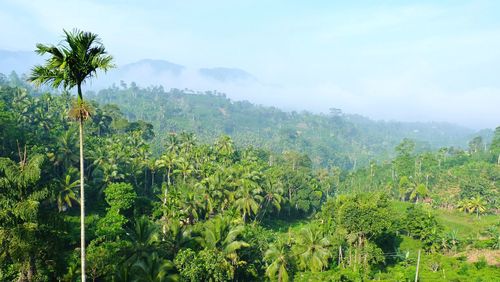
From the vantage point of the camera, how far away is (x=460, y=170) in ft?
322

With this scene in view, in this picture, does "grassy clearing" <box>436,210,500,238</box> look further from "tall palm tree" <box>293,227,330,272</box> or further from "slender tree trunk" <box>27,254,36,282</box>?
"slender tree trunk" <box>27,254,36,282</box>

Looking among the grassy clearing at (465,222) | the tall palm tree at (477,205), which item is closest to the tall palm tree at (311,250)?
the grassy clearing at (465,222)

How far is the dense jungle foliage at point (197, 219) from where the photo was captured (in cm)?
2624

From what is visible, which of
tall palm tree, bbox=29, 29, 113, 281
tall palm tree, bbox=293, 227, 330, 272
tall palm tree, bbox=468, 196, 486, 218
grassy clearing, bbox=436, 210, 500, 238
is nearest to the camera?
tall palm tree, bbox=29, 29, 113, 281

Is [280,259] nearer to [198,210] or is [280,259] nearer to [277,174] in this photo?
[198,210]

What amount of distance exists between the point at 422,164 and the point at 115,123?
82.6 m

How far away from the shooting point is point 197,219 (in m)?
47.2

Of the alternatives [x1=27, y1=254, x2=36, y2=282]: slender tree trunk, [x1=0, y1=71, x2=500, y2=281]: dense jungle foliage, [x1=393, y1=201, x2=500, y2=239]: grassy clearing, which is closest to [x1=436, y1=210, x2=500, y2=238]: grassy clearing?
[x1=393, y1=201, x2=500, y2=239]: grassy clearing

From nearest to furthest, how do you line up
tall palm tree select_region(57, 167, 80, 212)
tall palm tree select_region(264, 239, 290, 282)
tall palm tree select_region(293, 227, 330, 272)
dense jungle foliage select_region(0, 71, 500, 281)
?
dense jungle foliage select_region(0, 71, 500, 281) → tall palm tree select_region(264, 239, 290, 282) → tall palm tree select_region(293, 227, 330, 272) → tall palm tree select_region(57, 167, 80, 212)

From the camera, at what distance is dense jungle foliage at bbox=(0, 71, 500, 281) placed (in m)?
26.2

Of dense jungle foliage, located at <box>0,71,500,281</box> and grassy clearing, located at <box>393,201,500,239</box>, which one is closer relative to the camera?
dense jungle foliage, located at <box>0,71,500,281</box>

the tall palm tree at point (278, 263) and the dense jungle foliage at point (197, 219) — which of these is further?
the tall palm tree at point (278, 263)

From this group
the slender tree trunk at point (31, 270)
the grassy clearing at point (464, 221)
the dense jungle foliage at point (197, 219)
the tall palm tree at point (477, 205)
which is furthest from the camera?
the tall palm tree at point (477, 205)

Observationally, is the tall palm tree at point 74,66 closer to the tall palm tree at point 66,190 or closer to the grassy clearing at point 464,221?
the tall palm tree at point 66,190
